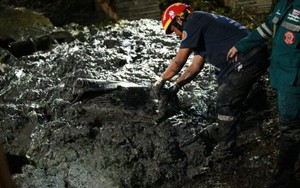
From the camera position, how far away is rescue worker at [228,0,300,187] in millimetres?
2844

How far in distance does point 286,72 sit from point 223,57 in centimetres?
97

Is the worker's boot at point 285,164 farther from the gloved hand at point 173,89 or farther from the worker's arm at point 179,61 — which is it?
the gloved hand at point 173,89

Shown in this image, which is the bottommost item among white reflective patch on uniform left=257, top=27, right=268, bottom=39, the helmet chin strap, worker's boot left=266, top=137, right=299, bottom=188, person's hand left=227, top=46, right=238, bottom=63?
worker's boot left=266, top=137, right=299, bottom=188

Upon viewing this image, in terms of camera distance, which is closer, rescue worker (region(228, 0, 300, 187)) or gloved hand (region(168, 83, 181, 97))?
rescue worker (region(228, 0, 300, 187))

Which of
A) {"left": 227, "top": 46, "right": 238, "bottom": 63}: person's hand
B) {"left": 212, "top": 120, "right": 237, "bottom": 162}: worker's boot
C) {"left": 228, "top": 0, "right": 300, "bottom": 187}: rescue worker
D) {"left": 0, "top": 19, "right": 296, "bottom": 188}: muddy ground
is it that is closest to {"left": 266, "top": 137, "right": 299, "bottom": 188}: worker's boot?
{"left": 228, "top": 0, "right": 300, "bottom": 187}: rescue worker

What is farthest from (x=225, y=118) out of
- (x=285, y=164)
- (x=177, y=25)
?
(x=177, y=25)

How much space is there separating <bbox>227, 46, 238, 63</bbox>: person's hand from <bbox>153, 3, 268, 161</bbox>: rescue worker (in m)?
0.06

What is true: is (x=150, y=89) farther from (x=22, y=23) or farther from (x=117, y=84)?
(x=22, y=23)

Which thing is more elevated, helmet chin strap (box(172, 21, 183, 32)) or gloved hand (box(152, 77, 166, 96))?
helmet chin strap (box(172, 21, 183, 32))

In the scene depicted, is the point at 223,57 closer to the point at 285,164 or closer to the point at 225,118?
the point at 225,118

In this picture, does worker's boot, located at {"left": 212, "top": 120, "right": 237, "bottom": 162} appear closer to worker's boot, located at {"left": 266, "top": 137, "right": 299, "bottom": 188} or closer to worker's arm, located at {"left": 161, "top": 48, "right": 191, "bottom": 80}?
worker's boot, located at {"left": 266, "top": 137, "right": 299, "bottom": 188}

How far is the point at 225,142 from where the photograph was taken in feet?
12.9

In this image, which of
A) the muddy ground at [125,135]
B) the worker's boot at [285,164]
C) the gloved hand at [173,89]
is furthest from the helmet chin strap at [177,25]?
the worker's boot at [285,164]

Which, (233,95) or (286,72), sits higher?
(286,72)
